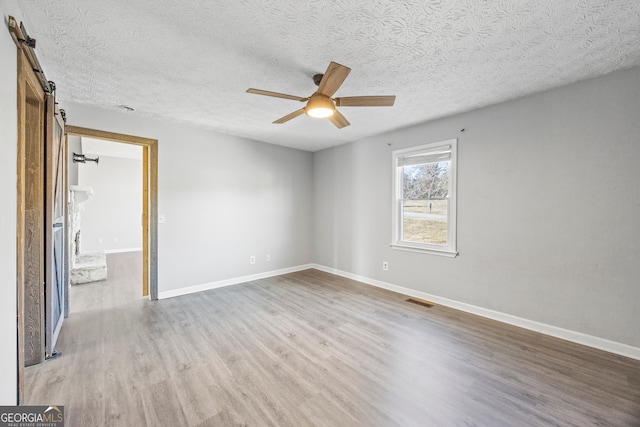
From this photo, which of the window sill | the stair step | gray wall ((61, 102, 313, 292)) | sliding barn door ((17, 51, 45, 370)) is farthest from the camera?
the stair step

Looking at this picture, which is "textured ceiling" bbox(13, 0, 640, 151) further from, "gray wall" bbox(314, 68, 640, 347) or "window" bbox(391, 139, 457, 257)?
"window" bbox(391, 139, 457, 257)

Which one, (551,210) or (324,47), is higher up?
(324,47)

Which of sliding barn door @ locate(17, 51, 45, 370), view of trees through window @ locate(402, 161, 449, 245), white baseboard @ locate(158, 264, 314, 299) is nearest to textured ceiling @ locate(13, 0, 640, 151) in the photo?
sliding barn door @ locate(17, 51, 45, 370)

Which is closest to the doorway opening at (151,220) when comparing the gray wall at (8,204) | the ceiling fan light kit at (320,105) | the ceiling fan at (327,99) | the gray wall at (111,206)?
the gray wall at (8,204)

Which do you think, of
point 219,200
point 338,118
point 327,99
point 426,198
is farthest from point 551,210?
point 219,200

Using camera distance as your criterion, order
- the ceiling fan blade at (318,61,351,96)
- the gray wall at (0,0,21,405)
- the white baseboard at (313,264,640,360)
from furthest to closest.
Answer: the white baseboard at (313,264,640,360) < the ceiling fan blade at (318,61,351,96) < the gray wall at (0,0,21,405)

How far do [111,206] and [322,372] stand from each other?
26.1 feet

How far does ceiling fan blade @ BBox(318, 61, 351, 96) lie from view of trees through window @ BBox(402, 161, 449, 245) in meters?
2.17

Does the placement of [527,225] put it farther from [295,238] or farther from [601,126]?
[295,238]

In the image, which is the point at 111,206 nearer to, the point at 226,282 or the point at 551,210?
the point at 226,282

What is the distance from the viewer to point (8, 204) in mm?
1312

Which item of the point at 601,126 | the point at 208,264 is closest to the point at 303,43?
the point at 601,126

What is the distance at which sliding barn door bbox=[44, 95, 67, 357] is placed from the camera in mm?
2142

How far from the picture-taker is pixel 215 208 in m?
4.16
